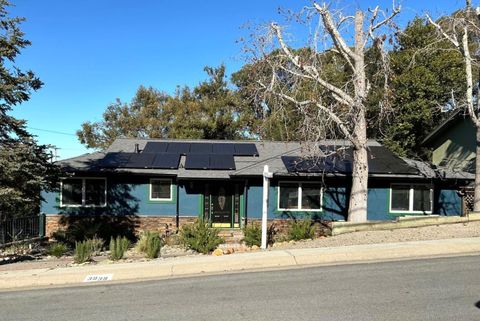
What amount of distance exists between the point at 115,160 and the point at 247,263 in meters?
12.4

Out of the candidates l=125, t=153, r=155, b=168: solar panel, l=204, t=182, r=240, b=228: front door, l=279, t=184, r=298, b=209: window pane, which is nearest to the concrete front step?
l=204, t=182, r=240, b=228: front door

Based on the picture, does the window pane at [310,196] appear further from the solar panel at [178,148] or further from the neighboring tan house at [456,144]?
the neighboring tan house at [456,144]

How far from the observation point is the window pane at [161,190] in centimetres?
2028

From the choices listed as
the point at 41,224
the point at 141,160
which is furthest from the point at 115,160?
the point at 41,224

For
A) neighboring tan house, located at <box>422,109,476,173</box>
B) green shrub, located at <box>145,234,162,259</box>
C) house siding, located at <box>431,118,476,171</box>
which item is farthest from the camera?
house siding, located at <box>431,118,476,171</box>

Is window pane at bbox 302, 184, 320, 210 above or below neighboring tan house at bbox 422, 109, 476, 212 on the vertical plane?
below

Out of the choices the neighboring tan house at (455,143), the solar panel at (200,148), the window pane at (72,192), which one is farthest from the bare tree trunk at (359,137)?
the window pane at (72,192)

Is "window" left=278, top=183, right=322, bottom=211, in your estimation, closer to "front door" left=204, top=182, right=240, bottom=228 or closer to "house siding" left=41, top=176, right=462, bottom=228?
"house siding" left=41, top=176, right=462, bottom=228

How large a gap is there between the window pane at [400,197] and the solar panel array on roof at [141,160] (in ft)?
30.2

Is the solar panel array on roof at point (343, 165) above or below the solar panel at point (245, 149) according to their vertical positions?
below

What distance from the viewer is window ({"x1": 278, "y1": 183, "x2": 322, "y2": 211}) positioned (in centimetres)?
1975

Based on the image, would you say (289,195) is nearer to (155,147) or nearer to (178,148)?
(178,148)

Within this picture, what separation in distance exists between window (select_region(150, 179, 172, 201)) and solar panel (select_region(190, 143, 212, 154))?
107 inches

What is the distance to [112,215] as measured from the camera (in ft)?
65.6
